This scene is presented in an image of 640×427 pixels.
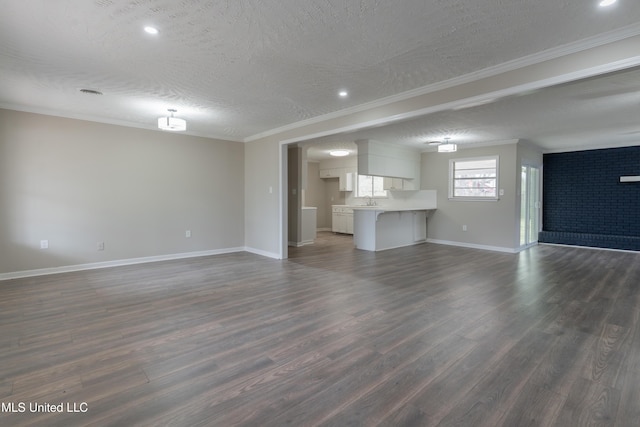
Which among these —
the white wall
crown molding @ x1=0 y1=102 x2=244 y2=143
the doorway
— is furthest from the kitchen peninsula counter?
crown molding @ x1=0 y1=102 x2=244 y2=143

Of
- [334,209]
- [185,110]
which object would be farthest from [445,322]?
[334,209]

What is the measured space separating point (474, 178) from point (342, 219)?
13.2 feet

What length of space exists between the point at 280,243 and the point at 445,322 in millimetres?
3714

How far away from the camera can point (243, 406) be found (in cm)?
181

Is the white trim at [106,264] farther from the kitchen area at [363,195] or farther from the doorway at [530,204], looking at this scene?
the doorway at [530,204]

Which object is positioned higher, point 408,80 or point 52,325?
point 408,80

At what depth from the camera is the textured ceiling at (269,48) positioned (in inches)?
88.1

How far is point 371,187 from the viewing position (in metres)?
9.76

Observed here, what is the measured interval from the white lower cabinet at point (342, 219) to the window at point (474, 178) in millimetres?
3098

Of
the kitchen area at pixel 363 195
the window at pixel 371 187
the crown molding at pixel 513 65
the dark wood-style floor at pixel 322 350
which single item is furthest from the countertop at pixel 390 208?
the crown molding at pixel 513 65

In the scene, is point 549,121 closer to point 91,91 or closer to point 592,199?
point 592,199

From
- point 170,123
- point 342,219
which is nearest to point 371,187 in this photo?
point 342,219

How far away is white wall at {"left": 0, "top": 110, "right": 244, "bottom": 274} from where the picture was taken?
4594 millimetres

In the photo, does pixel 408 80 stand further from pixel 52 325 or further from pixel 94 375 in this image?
pixel 52 325
